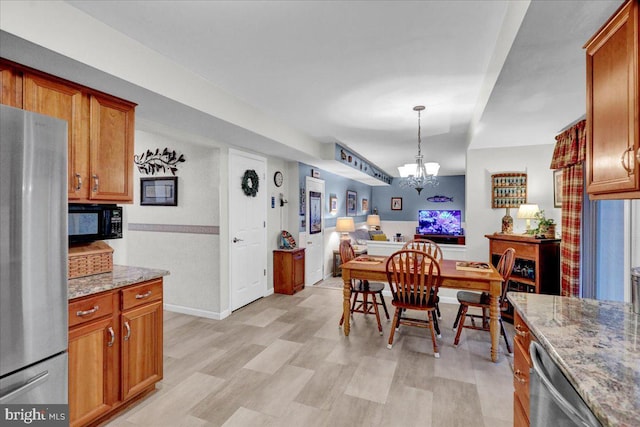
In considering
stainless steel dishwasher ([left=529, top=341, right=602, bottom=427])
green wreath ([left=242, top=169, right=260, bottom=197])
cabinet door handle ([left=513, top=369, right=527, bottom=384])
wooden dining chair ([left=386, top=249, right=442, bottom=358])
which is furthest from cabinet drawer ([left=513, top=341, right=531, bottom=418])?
green wreath ([left=242, top=169, right=260, bottom=197])

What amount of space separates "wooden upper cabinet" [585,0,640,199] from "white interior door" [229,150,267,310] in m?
3.47

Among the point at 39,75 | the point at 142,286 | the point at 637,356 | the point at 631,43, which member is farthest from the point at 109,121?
the point at 637,356

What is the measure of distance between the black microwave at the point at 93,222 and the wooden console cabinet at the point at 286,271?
267cm

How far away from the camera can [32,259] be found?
138 centimetres

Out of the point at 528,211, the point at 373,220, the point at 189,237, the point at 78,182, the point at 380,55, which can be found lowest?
the point at 189,237

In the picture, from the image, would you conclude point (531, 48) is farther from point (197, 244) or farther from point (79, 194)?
point (197, 244)

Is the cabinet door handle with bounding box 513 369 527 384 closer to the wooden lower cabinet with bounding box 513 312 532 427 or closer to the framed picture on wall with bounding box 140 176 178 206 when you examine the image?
the wooden lower cabinet with bounding box 513 312 532 427

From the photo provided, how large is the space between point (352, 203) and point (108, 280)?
658 centimetres

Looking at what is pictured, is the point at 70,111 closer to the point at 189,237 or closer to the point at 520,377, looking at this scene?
the point at 189,237

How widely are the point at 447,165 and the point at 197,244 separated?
226 inches

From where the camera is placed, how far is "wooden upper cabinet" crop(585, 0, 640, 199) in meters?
1.14

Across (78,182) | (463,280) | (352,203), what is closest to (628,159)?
(463,280)

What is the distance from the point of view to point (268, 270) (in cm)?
487

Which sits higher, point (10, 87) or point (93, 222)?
point (10, 87)
